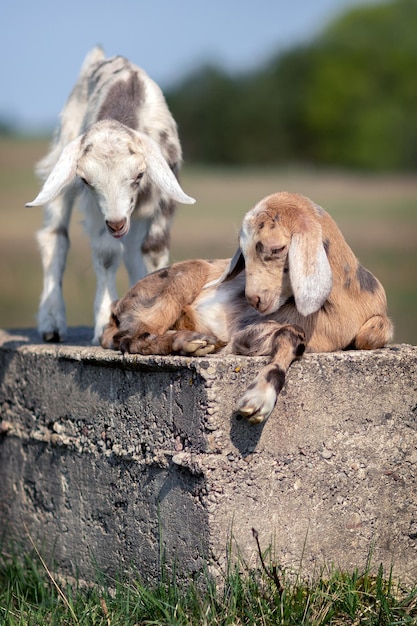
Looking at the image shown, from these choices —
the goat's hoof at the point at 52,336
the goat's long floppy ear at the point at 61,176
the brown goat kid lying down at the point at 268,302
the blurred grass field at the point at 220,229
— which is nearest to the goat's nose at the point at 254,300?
the brown goat kid lying down at the point at 268,302

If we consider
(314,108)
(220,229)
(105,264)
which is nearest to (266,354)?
(105,264)

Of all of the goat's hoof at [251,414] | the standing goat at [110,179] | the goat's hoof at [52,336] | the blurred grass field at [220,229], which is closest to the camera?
the goat's hoof at [251,414]

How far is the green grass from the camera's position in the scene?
12.4ft

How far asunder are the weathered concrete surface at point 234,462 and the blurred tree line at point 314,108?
5809 centimetres

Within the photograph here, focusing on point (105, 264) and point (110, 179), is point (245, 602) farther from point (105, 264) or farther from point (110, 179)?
point (105, 264)

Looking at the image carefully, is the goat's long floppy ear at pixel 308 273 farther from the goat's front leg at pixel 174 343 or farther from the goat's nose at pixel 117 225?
the goat's nose at pixel 117 225

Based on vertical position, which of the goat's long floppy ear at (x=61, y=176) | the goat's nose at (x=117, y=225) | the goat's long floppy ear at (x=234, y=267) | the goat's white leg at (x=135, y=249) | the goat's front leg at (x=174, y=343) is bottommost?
the goat's front leg at (x=174, y=343)

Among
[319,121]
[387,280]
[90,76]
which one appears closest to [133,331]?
[90,76]

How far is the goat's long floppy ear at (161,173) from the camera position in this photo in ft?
16.7

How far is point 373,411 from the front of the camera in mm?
4215

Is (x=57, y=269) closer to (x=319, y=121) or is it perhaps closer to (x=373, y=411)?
(x=373, y=411)

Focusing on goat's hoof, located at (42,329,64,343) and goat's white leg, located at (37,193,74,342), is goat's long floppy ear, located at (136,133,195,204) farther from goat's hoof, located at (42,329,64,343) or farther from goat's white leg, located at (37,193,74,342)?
goat's hoof, located at (42,329,64,343)

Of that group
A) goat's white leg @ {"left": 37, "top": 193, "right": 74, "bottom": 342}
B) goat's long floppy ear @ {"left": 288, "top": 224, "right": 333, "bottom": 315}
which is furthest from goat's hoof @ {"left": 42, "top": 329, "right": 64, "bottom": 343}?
goat's long floppy ear @ {"left": 288, "top": 224, "right": 333, "bottom": 315}

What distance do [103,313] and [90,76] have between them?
170 centimetres
